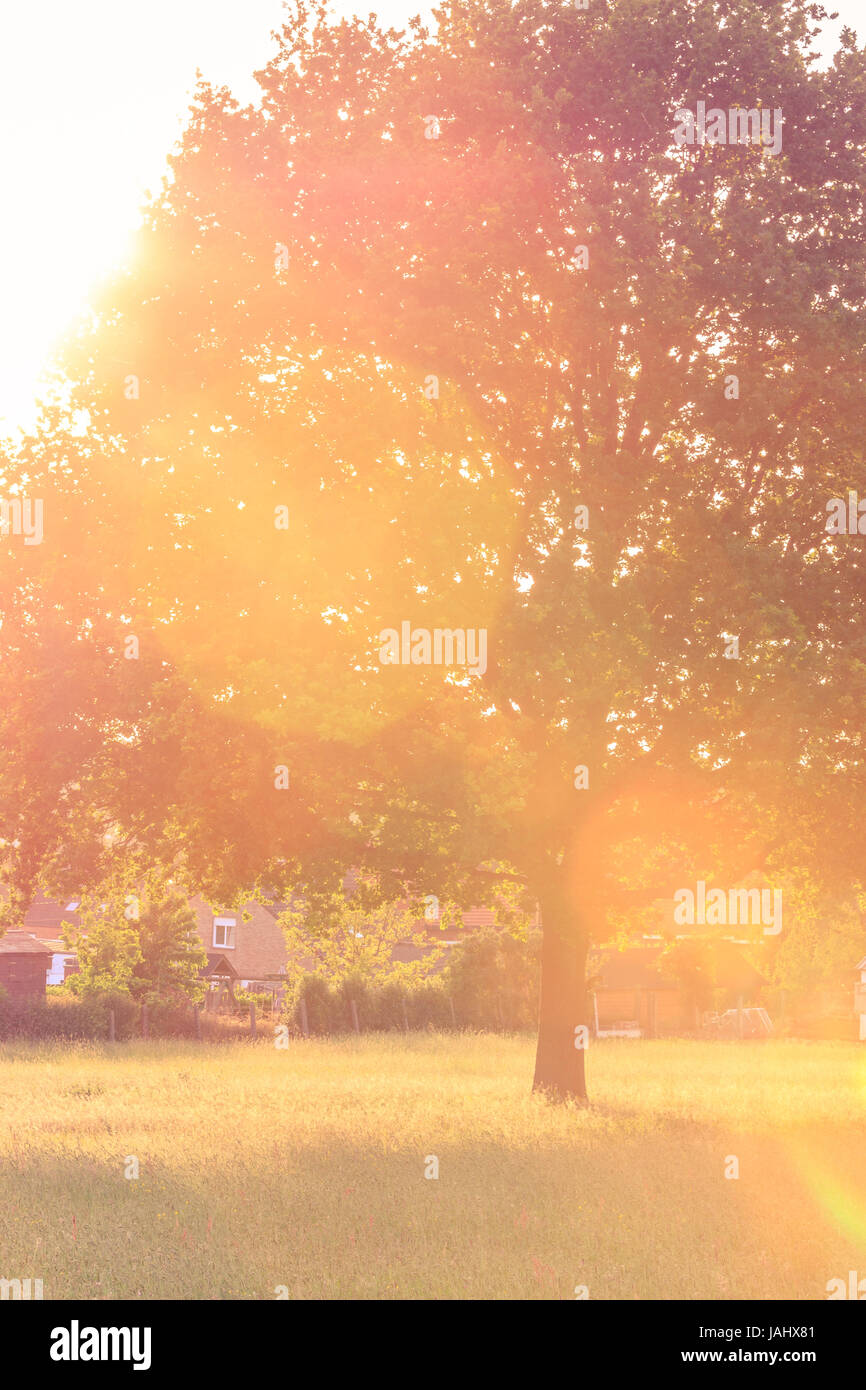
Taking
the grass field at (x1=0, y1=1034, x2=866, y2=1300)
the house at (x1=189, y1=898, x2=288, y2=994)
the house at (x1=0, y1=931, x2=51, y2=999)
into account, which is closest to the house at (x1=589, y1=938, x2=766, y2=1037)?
the house at (x1=189, y1=898, x2=288, y2=994)

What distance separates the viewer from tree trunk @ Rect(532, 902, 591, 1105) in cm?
2169

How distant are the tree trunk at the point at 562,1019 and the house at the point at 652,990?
99.5 ft

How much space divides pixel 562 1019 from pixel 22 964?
33.3 meters

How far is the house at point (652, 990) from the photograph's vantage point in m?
53.8

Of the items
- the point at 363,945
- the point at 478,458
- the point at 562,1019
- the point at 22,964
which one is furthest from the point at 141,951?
the point at 478,458

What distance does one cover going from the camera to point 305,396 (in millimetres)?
19125

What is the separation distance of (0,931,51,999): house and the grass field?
24.8 m

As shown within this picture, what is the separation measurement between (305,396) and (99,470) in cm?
328

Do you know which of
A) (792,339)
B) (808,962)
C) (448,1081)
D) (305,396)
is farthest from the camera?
(808,962)

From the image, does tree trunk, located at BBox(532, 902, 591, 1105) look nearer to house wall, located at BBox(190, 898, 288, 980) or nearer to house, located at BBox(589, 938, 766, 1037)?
house, located at BBox(589, 938, 766, 1037)

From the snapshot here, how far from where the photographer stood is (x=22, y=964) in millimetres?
49562
